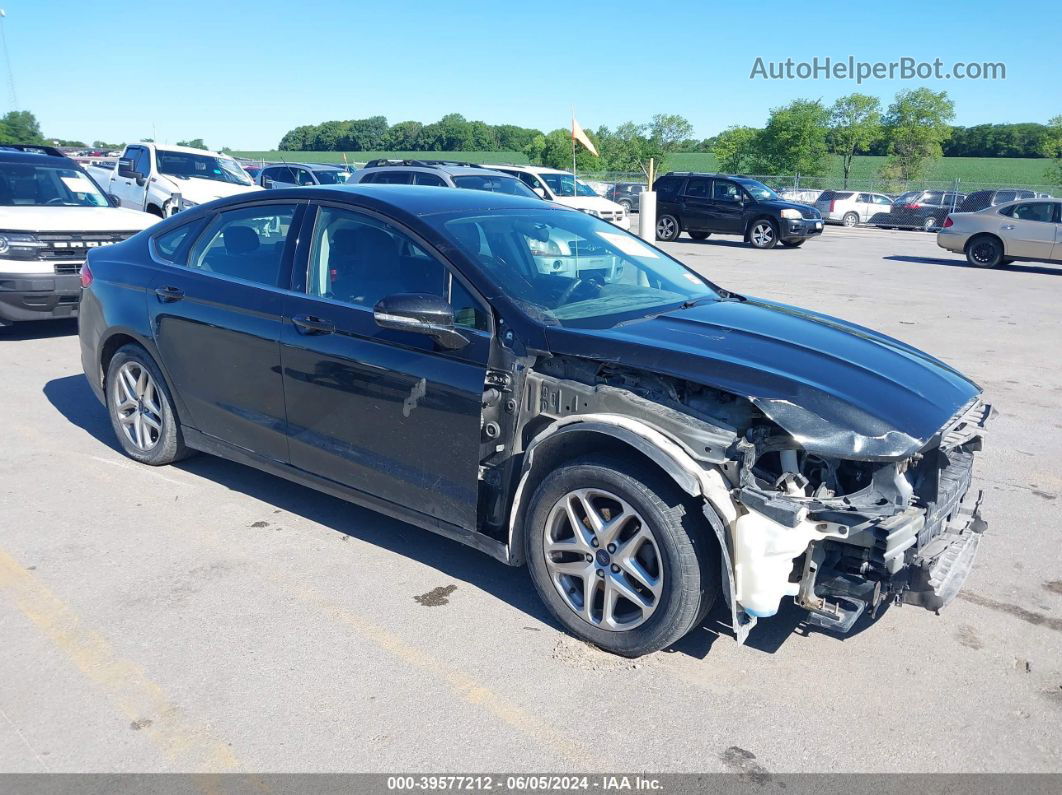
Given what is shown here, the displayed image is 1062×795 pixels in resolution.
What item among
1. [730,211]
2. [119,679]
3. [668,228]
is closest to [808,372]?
[119,679]

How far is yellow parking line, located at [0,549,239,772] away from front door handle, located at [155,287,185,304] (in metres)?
1.66

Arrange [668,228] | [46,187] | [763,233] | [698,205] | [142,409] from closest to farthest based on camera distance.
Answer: [142,409]
[46,187]
[763,233]
[698,205]
[668,228]

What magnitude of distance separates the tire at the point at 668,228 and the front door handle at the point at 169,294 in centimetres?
2007

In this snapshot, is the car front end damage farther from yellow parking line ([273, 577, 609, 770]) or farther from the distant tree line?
the distant tree line

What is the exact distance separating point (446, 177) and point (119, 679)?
40.1 feet

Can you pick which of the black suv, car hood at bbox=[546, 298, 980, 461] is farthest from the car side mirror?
the black suv

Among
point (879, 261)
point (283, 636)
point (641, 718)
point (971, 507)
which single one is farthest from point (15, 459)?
point (879, 261)

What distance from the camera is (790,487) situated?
10.6ft

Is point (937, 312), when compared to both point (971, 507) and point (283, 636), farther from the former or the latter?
point (283, 636)

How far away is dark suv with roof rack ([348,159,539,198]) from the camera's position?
48.7 feet

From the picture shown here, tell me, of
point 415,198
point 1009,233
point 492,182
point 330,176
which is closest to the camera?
point 415,198

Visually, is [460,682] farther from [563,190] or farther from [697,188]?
[697,188]

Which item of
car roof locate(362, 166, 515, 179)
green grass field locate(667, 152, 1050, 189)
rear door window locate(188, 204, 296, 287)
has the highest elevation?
green grass field locate(667, 152, 1050, 189)

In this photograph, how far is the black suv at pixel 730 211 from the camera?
22.5 metres
